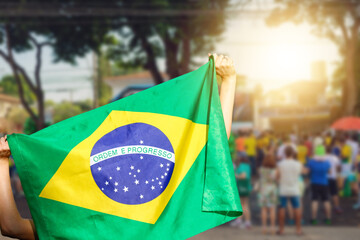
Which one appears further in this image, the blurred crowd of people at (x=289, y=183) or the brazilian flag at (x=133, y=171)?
the blurred crowd of people at (x=289, y=183)

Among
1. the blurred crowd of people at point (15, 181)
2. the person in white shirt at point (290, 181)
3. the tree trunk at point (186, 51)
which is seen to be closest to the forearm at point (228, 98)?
the person in white shirt at point (290, 181)

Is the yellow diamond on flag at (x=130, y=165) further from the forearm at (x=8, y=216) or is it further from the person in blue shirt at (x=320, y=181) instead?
the person in blue shirt at (x=320, y=181)

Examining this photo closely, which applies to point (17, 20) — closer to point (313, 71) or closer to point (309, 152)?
point (309, 152)

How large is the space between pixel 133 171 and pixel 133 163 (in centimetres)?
4

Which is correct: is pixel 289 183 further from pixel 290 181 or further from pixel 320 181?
pixel 320 181

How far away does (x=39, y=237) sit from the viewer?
1.93m

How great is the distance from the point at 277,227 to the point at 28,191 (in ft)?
25.7

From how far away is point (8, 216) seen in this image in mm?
1922

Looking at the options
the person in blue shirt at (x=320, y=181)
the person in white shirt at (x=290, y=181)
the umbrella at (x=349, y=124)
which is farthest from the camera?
the umbrella at (x=349, y=124)

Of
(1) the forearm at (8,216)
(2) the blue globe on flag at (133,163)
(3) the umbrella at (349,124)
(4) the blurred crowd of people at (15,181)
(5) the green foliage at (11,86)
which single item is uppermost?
(5) the green foliage at (11,86)

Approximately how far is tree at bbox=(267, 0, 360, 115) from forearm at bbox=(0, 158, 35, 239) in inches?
589

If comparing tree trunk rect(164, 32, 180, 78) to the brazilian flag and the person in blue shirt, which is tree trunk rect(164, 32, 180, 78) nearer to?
the person in blue shirt

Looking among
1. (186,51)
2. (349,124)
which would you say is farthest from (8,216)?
(349,124)

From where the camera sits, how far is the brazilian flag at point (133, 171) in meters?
2.00
